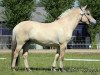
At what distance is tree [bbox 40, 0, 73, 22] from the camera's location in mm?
46938

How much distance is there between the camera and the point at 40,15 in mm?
55688

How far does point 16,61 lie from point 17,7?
107 ft

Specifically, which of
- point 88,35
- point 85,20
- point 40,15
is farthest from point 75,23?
point 40,15

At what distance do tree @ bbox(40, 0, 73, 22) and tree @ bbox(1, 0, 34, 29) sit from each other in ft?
7.09

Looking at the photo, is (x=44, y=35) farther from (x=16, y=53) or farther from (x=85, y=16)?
(x=85, y=16)

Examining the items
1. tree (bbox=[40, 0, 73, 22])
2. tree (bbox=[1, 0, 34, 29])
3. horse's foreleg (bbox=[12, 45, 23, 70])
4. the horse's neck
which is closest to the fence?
tree (bbox=[1, 0, 34, 29])

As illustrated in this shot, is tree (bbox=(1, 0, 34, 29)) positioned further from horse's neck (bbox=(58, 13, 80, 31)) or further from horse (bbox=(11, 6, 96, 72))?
horse (bbox=(11, 6, 96, 72))

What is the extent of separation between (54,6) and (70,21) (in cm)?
3357

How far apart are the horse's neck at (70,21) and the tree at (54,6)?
105ft

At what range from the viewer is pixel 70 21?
14.4 m

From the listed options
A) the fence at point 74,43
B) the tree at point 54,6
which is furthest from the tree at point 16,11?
the fence at point 74,43

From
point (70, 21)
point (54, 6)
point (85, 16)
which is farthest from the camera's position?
point (54, 6)

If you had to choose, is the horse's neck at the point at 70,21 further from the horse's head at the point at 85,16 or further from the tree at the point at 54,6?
the tree at the point at 54,6

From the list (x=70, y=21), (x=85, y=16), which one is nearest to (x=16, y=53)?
(x=70, y=21)
